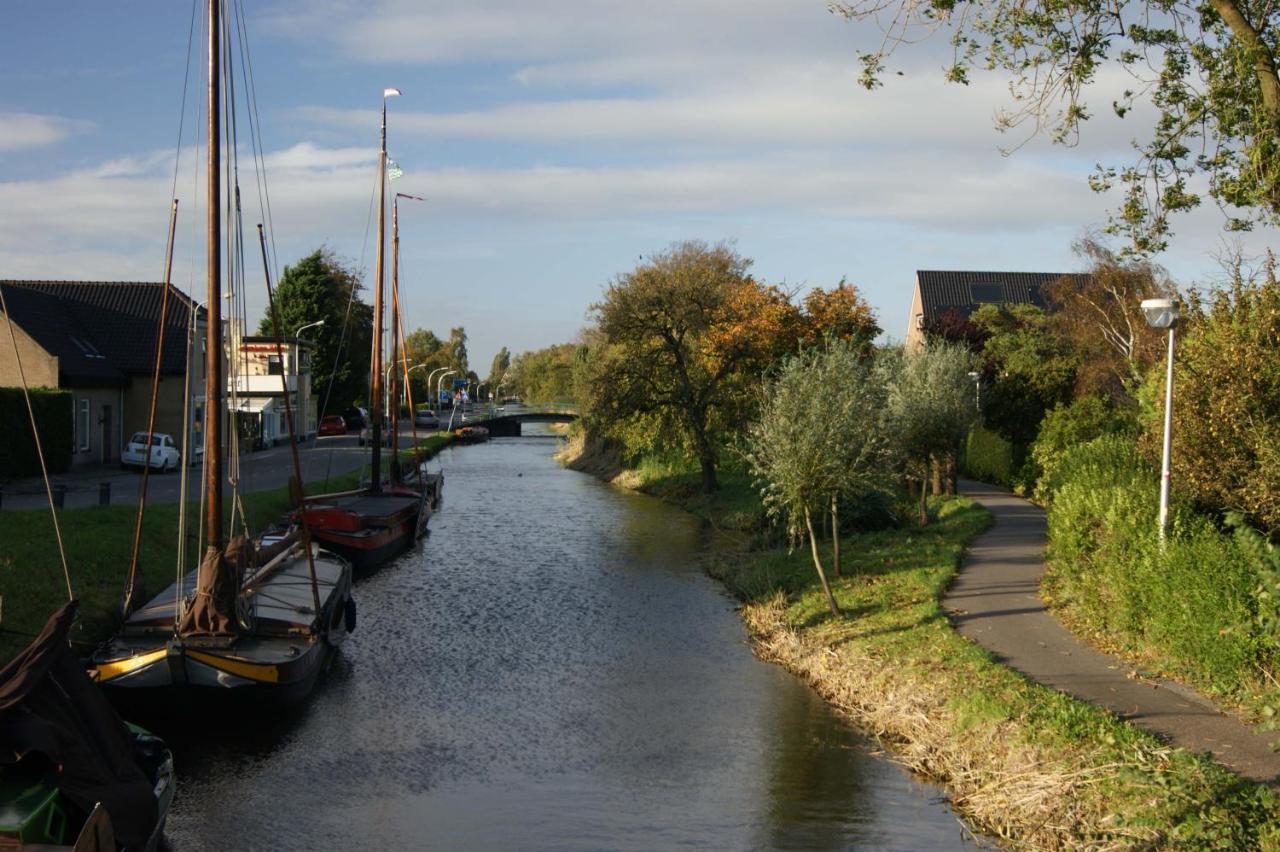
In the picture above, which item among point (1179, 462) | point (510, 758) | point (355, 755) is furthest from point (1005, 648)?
point (355, 755)

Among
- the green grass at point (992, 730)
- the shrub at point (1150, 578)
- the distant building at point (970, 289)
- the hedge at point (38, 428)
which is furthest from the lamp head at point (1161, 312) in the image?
the distant building at point (970, 289)

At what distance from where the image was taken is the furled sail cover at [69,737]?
1002 cm

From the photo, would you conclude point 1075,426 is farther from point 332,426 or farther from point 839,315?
point 332,426

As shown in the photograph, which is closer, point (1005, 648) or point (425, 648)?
point (1005, 648)

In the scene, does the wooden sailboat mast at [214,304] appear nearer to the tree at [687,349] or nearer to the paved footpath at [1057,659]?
the paved footpath at [1057,659]

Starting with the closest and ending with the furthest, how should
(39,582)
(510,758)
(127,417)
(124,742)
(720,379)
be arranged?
(124,742) → (510,758) → (39,582) → (720,379) → (127,417)

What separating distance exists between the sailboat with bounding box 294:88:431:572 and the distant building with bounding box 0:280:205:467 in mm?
8302

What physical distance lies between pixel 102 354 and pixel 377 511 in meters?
21.6

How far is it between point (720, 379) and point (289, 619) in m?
28.4

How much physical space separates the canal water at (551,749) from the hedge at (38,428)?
17411 millimetres

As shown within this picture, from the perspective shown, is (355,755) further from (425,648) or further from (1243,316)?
(1243,316)

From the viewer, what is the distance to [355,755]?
1543 cm

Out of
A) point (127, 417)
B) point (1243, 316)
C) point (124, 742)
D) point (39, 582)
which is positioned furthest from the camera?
point (127, 417)

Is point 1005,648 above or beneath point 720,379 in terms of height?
beneath
